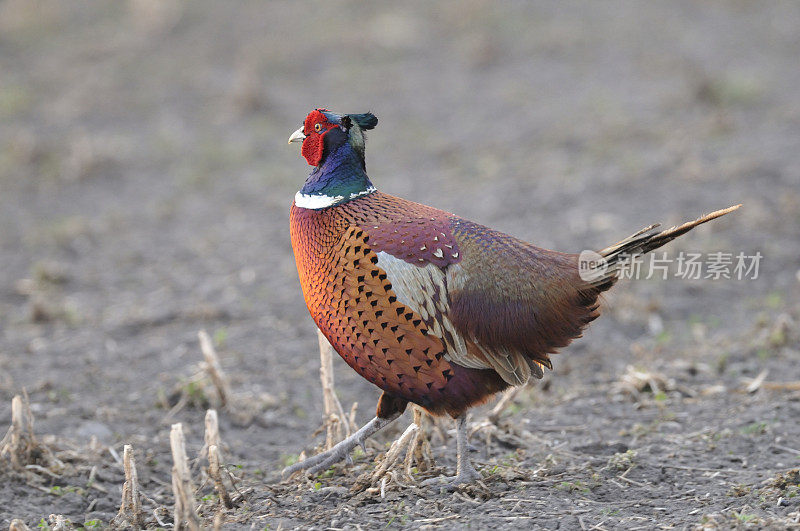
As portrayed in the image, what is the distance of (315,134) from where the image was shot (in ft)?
12.4

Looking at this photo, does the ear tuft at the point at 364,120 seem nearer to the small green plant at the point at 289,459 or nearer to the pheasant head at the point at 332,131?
the pheasant head at the point at 332,131

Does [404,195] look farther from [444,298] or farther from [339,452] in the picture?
[444,298]

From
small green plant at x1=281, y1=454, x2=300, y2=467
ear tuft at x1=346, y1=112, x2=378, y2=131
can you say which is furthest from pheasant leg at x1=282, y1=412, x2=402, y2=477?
ear tuft at x1=346, y1=112, x2=378, y2=131

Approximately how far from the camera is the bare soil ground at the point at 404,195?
3857mm

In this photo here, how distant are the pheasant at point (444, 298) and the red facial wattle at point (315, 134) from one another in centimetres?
27

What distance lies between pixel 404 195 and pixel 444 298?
15.7ft

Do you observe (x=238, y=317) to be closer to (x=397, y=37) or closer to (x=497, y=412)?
(x=497, y=412)

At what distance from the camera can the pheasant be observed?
11.2 ft

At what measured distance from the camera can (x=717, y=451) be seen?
409 centimetres

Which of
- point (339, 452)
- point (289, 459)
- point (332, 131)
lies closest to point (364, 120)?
point (332, 131)

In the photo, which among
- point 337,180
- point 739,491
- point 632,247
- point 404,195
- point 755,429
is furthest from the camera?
point 404,195

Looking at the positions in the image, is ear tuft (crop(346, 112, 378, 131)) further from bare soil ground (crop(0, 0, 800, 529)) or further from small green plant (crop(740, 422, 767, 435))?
small green plant (crop(740, 422, 767, 435))

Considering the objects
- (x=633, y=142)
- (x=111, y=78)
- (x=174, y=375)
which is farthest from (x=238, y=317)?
(x=111, y=78)

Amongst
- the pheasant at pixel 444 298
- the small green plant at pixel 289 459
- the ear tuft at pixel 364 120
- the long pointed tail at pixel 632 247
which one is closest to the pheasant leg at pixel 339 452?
the pheasant at pixel 444 298
